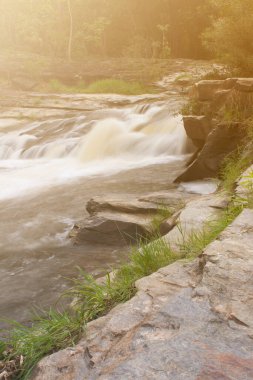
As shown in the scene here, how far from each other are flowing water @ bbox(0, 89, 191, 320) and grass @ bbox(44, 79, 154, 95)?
2907mm

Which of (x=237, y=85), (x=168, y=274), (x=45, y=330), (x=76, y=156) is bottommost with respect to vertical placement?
(x=76, y=156)

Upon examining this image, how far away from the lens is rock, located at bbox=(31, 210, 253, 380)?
7.01 ft

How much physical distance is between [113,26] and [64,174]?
1282 inches

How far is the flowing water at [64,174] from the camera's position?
5.58 m

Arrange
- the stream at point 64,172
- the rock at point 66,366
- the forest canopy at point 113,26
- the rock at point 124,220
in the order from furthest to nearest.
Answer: the forest canopy at point 113,26
the rock at point 124,220
the stream at point 64,172
the rock at point 66,366

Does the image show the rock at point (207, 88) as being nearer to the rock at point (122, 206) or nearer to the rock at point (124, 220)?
the rock at point (124, 220)

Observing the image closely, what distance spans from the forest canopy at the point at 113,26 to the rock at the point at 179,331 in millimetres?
34418

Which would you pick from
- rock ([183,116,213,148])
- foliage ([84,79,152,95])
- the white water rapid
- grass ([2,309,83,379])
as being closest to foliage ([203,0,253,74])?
the white water rapid

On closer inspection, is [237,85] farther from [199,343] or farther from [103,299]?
[199,343]

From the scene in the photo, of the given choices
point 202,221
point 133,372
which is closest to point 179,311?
point 133,372

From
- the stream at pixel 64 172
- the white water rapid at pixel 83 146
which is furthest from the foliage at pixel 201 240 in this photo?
the white water rapid at pixel 83 146

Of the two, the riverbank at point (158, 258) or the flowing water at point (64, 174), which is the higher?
the riverbank at point (158, 258)

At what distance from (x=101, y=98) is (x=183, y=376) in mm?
19999

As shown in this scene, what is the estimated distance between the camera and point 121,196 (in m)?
7.63
